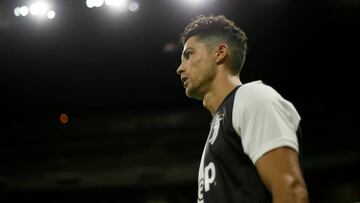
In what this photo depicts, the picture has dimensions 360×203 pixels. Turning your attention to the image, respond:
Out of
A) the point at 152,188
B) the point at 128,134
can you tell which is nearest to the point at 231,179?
the point at 152,188

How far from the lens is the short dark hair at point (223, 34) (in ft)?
3.98

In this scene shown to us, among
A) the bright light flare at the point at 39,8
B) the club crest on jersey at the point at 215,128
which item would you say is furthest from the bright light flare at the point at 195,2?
the club crest on jersey at the point at 215,128

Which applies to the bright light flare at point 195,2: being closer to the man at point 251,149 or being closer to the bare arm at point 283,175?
the man at point 251,149

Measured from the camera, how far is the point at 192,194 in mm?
5277

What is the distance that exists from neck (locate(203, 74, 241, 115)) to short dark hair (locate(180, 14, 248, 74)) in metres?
0.05

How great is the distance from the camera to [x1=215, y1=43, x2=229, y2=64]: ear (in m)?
1.18

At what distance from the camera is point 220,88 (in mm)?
1138

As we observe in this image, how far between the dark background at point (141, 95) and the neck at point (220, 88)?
278 cm

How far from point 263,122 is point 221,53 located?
15.5 inches

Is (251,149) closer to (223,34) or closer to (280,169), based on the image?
(280,169)

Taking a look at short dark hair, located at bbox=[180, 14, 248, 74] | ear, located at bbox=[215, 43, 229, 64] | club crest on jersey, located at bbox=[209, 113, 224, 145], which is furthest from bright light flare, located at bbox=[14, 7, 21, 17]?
club crest on jersey, located at bbox=[209, 113, 224, 145]

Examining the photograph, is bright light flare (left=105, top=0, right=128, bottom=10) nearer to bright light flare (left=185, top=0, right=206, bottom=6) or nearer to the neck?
bright light flare (left=185, top=0, right=206, bottom=6)

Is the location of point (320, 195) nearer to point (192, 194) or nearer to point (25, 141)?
point (192, 194)

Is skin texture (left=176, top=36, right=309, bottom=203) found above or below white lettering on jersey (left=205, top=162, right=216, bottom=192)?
above
